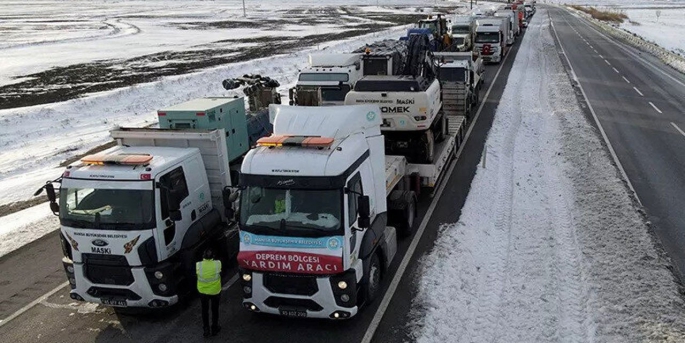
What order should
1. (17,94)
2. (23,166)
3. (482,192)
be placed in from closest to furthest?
(482,192)
(23,166)
(17,94)

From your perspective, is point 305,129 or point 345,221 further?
point 305,129

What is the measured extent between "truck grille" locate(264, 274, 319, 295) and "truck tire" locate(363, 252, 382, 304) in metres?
1.10

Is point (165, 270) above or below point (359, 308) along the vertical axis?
above

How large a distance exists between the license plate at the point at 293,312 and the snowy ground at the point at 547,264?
75.8 inches

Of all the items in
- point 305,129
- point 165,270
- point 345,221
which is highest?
point 305,129

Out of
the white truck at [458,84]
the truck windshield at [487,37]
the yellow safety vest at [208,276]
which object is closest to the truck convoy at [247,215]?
the yellow safety vest at [208,276]

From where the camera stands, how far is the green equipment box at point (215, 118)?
12.3m

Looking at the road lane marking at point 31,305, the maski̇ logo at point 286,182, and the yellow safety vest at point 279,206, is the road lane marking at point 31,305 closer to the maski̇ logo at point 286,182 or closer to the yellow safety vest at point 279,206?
the yellow safety vest at point 279,206

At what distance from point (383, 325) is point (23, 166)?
50.6ft

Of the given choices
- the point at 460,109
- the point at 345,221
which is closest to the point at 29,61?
the point at 460,109

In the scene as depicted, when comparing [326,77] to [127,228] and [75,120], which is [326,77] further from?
[127,228]

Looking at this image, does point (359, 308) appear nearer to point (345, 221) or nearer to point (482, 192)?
point (345, 221)

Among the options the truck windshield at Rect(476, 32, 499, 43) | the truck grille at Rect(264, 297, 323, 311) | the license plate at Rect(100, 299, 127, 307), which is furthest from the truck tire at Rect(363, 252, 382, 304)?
the truck windshield at Rect(476, 32, 499, 43)

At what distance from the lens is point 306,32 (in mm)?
69375
